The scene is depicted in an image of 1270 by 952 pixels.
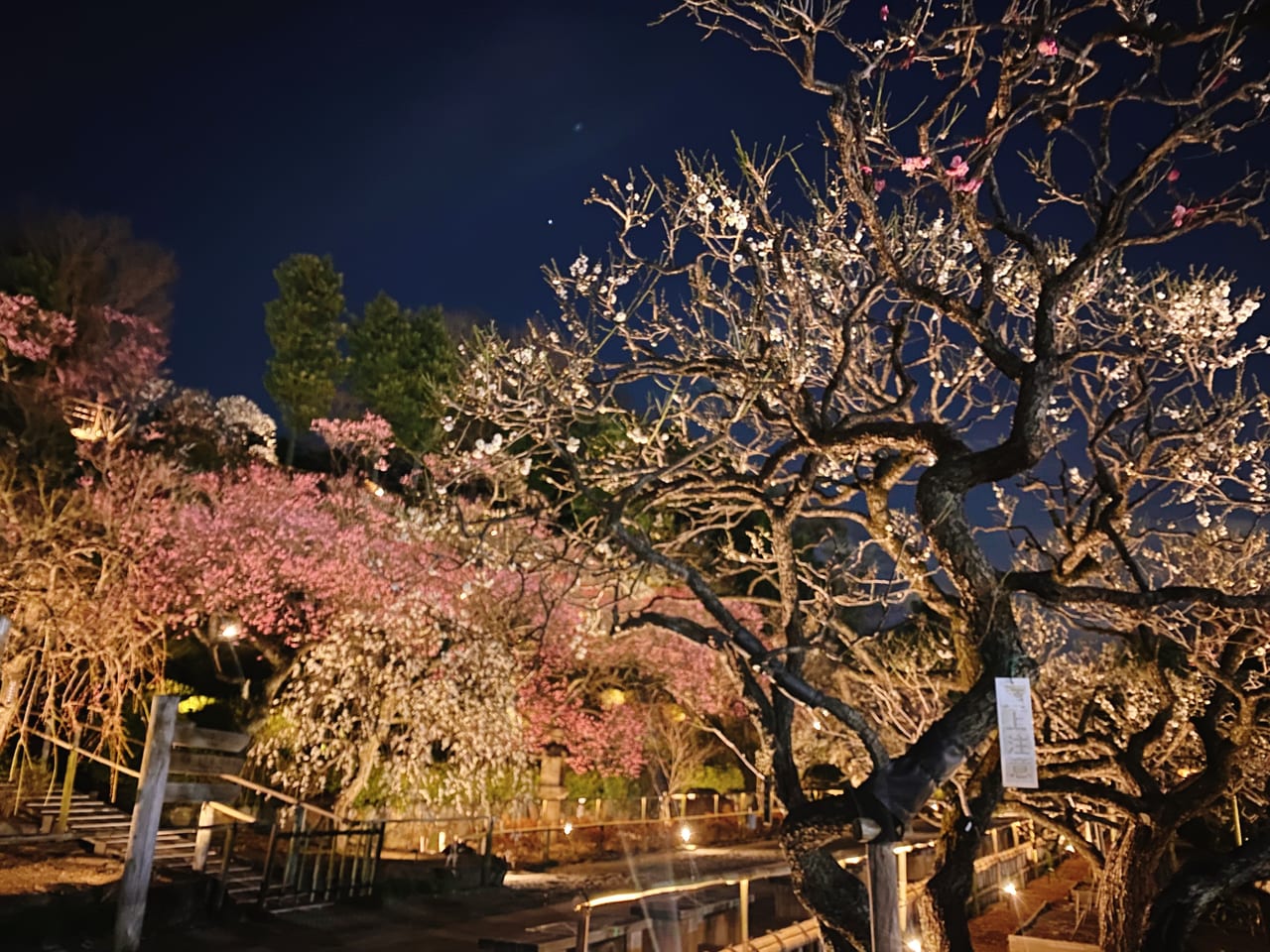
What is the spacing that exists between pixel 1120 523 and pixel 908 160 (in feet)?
10.8

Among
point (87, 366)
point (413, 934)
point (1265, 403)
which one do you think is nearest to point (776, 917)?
point (413, 934)

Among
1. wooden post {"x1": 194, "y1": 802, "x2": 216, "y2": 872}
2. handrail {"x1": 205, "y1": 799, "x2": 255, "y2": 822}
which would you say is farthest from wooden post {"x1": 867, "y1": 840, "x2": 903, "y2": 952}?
wooden post {"x1": 194, "y1": 802, "x2": 216, "y2": 872}

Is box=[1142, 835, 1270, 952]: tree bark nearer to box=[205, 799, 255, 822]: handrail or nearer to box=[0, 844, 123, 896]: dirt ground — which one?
box=[205, 799, 255, 822]: handrail

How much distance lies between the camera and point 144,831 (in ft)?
27.1

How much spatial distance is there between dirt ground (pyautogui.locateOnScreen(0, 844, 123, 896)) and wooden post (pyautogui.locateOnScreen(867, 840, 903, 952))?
28.6ft

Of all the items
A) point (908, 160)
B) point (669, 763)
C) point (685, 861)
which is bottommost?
point (685, 861)

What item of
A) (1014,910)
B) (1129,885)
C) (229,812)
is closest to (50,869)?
(229,812)

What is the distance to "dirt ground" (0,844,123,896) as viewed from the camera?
359 inches

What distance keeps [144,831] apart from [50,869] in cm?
296

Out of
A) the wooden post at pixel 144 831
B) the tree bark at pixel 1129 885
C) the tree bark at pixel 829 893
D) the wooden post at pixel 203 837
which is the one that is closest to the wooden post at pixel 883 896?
the tree bark at pixel 829 893

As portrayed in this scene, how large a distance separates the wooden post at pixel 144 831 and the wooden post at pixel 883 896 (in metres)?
7.07

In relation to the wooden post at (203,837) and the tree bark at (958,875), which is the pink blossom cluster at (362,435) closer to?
the wooden post at (203,837)

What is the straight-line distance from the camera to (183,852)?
1152 cm

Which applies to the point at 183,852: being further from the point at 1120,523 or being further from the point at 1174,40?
the point at 1174,40
